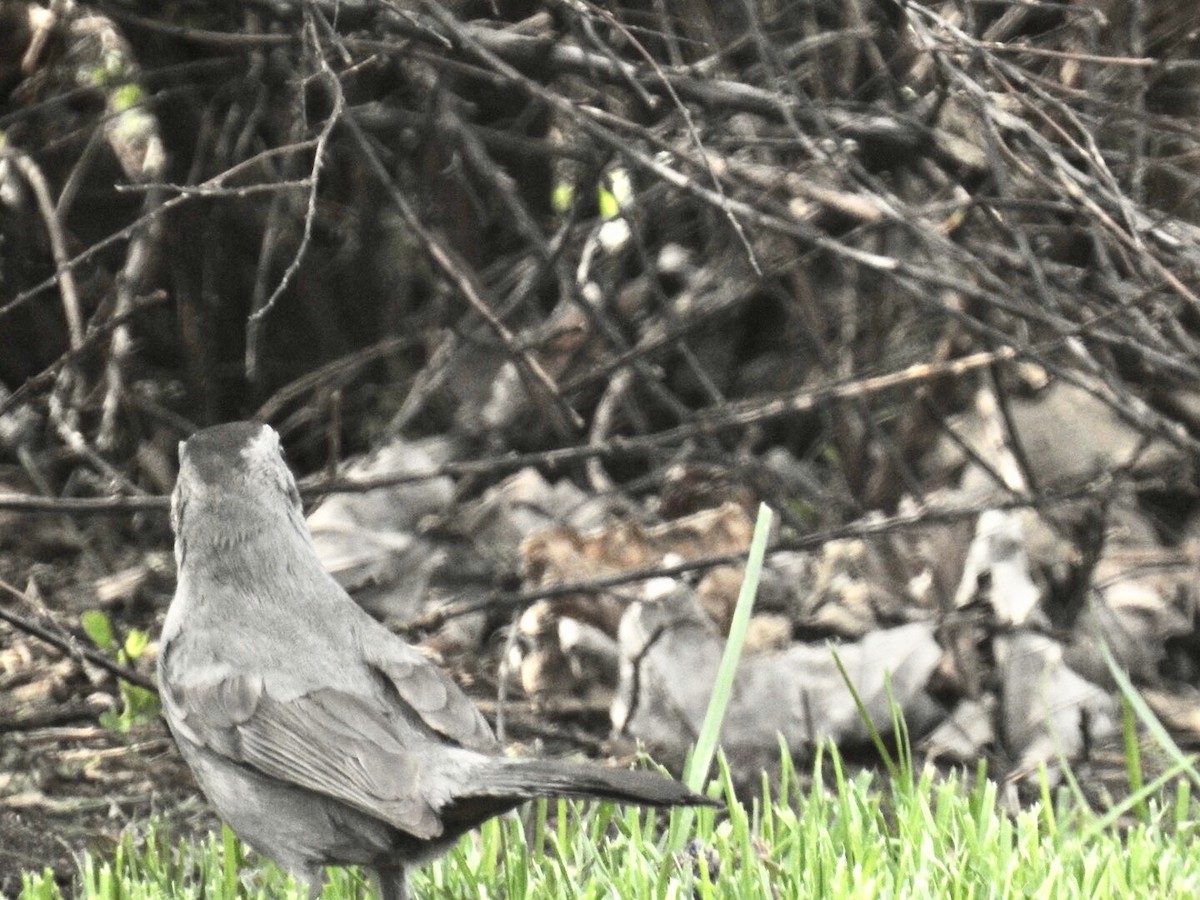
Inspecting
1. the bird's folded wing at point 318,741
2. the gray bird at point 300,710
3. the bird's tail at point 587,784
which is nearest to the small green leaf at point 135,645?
the gray bird at point 300,710

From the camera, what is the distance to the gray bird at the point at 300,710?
3.72 metres

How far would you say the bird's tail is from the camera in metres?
3.36

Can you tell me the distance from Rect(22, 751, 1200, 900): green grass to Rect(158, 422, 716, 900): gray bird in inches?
9.3

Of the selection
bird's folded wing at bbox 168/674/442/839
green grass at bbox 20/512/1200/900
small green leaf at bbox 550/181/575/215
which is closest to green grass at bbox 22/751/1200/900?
green grass at bbox 20/512/1200/900

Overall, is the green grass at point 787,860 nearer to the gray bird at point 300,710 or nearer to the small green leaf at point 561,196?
the gray bird at point 300,710

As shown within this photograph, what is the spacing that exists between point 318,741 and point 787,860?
1.04 metres

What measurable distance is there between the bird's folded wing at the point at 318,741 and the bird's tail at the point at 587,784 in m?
0.17

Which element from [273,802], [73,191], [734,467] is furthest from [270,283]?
[273,802]

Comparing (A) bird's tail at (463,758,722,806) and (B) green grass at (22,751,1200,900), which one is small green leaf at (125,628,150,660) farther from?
(A) bird's tail at (463,758,722,806)

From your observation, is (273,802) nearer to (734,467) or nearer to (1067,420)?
(734,467)

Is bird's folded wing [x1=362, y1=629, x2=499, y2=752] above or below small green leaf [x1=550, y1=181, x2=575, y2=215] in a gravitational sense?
below

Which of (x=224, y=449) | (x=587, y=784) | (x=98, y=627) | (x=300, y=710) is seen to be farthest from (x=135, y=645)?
(x=587, y=784)

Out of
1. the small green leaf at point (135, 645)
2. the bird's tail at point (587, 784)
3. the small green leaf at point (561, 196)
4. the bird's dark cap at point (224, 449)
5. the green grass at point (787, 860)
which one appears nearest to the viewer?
the bird's tail at point (587, 784)

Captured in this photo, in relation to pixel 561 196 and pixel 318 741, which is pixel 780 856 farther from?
pixel 561 196
